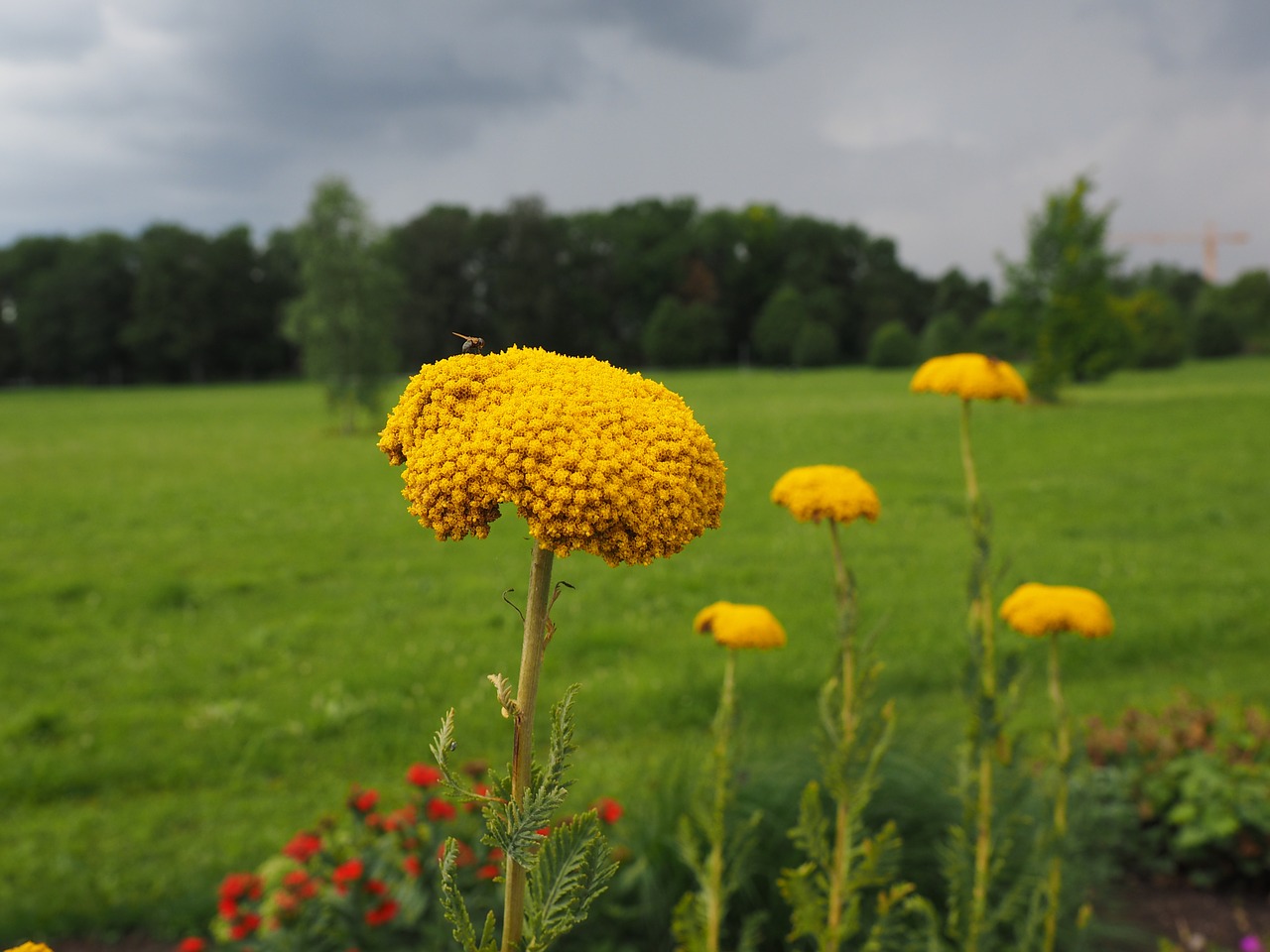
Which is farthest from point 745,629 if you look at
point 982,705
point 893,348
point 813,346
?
point 813,346

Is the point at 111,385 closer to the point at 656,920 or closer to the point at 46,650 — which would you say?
the point at 46,650

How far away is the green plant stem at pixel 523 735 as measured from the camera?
1.02 metres

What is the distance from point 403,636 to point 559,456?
797 centimetres

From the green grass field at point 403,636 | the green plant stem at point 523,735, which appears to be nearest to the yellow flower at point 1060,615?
the green grass field at point 403,636

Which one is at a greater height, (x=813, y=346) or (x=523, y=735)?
(x=813, y=346)

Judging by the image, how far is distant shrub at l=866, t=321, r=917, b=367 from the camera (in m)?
62.8

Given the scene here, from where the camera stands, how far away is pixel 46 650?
27.4 feet

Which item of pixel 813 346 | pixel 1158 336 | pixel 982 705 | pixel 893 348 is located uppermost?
pixel 1158 336

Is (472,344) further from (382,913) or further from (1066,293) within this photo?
(1066,293)

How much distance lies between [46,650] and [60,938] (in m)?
4.63

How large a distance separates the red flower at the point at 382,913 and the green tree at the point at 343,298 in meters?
28.6

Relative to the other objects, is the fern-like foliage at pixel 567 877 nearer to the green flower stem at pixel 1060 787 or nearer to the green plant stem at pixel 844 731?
the green plant stem at pixel 844 731

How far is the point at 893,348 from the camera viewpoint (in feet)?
207

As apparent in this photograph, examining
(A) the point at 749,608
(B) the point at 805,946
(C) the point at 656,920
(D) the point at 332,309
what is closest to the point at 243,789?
(C) the point at 656,920
